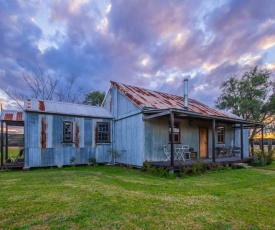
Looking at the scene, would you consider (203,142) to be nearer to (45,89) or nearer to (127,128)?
(127,128)

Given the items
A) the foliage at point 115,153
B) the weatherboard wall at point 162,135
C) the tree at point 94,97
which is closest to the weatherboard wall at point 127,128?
the foliage at point 115,153

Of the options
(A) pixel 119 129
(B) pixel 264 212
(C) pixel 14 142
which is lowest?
(B) pixel 264 212

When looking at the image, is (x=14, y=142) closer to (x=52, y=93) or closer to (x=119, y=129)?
(x=119, y=129)

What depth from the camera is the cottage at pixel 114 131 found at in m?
10.4

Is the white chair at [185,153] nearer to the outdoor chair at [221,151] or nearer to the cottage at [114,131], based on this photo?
the cottage at [114,131]

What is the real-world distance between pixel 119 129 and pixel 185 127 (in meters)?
4.23

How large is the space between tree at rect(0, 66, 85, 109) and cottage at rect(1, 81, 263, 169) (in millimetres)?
14088

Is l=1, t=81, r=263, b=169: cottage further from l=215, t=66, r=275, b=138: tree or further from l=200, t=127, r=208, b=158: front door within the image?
l=215, t=66, r=275, b=138: tree

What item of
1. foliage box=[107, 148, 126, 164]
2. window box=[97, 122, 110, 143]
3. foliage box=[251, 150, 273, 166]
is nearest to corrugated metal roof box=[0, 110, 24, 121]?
window box=[97, 122, 110, 143]

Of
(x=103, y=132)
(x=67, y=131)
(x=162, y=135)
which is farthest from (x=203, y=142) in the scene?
(x=67, y=131)

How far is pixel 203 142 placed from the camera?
1367 centimetres

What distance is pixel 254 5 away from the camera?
432 inches

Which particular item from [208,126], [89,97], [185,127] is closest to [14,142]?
[185,127]

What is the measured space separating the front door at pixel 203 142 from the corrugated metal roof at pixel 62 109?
6422 millimetres
